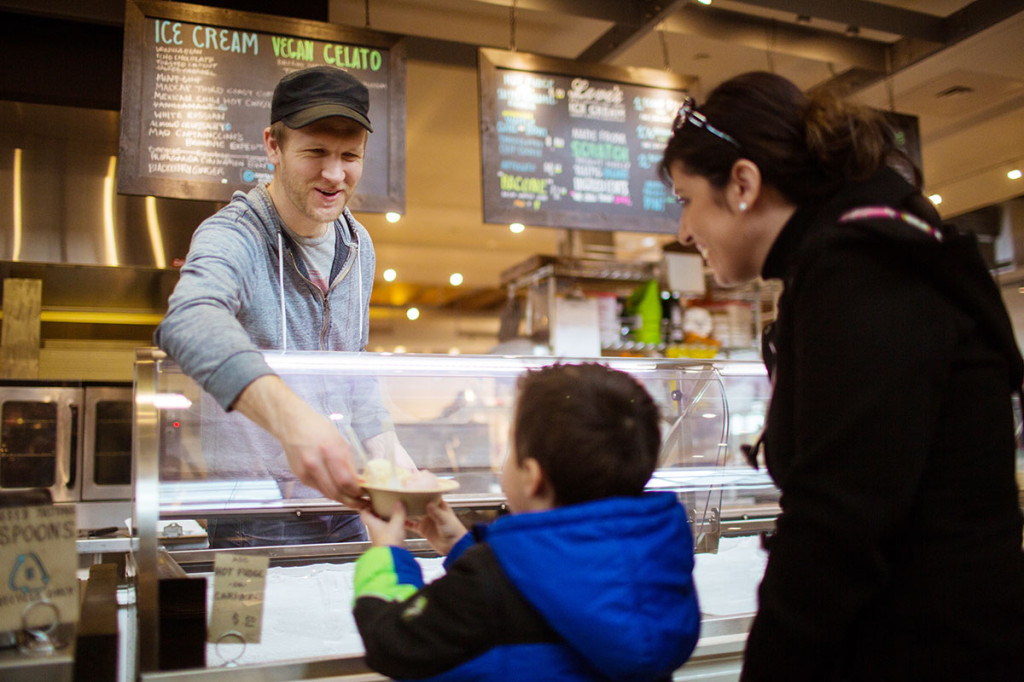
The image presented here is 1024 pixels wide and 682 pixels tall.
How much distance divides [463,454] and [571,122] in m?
2.13

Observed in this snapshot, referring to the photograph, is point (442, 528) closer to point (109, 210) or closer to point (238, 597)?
point (238, 597)

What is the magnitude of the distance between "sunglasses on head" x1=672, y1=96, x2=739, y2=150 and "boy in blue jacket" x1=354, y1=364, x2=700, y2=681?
375 mm

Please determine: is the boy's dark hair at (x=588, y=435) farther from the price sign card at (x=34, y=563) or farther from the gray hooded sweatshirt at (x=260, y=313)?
the price sign card at (x=34, y=563)

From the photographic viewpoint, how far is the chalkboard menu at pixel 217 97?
313cm

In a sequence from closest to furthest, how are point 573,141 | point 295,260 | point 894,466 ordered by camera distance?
point 894,466, point 295,260, point 573,141

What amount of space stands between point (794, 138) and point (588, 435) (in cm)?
49

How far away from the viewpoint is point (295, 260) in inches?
66.6

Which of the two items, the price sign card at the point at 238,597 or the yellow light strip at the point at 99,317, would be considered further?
the yellow light strip at the point at 99,317

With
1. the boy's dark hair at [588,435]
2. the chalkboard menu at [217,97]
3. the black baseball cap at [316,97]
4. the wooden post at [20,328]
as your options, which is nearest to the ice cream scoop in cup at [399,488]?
the boy's dark hair at [588,435]

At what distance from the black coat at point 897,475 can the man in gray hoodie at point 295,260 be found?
0.79 metres

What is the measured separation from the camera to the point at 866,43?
4598 mm

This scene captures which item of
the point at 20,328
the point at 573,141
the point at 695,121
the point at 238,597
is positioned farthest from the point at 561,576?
the point at 20,328

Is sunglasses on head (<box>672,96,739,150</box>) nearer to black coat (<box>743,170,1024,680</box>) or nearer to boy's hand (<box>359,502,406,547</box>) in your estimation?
black coat (<box>743,170,1024,680</box>)

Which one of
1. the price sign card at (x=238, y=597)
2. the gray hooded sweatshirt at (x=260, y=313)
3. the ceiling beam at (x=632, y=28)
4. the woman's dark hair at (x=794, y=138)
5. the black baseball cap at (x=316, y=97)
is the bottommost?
the price sign card at (x=238, y=597)
